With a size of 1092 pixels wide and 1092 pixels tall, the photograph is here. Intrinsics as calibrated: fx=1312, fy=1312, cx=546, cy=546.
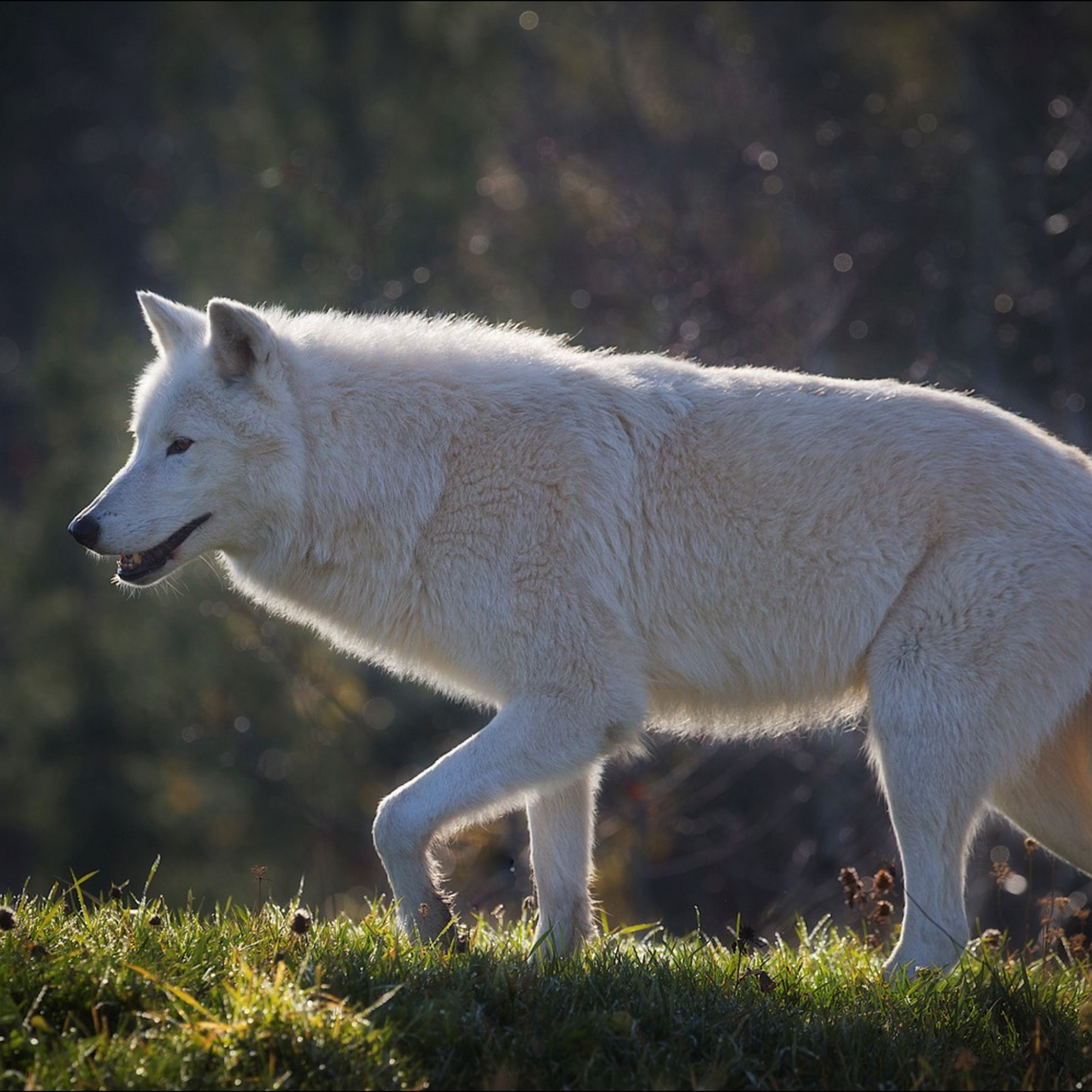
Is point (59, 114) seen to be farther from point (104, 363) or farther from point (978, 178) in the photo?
point (978, 178)

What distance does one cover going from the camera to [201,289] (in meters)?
12.0

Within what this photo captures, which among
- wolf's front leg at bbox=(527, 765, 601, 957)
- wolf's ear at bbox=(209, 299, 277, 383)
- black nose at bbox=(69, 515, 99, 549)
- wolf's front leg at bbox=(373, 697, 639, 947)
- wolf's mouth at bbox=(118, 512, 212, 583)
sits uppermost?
wolf's ear at bbox=(209, 299, 277, 383)

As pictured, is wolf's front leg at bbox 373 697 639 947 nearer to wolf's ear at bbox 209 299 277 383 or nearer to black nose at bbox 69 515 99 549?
black nose at bbox 69 515 99 549

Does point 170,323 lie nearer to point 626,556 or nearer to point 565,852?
point 626,556

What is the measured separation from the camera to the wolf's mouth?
472 cm

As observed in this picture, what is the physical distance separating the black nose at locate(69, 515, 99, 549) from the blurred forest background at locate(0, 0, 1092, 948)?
5.42 meters

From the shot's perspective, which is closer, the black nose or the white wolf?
the white wolf

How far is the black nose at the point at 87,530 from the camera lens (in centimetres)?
459

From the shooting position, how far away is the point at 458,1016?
11.3 feet

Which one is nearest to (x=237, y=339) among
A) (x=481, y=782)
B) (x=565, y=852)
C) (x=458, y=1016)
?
(x=481, y=782)

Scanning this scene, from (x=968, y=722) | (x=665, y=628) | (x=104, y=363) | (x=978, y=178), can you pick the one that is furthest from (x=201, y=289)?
(x=968, y=722)

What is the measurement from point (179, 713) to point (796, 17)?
9461mm

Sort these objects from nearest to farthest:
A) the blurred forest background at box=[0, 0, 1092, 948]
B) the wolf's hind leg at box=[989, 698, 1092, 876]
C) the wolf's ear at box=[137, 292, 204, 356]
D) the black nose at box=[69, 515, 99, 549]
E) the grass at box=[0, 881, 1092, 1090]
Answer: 1. the grass at box=[0, 881, 1092, 1090]
2. the black nose at box=[69, 515, 99, 549]
3. the wolf's hind leg at box=[989, 698, 1092, 876]
4. the wolf's ear at box=[137, 292, 204, 356]
5. the blurred forest background at box=[0, 0, 1092, 948]

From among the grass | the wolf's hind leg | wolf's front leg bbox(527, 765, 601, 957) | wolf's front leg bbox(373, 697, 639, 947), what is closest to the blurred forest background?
the wolf's hind leg
